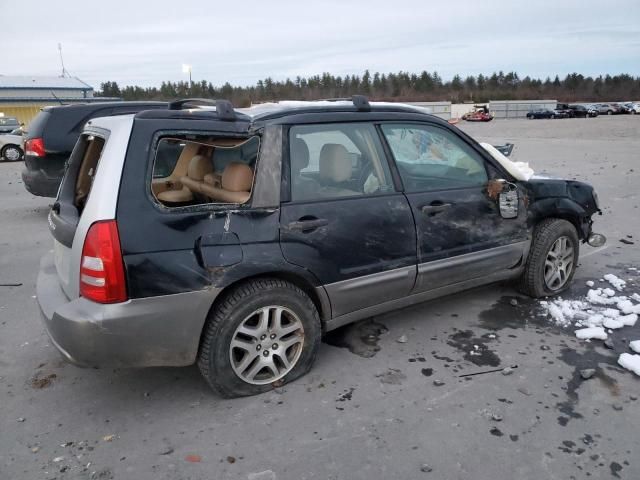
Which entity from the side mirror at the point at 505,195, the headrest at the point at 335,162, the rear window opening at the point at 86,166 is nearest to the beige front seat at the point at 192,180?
the rear window opening at the point at 86,166

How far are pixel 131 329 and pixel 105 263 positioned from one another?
371 mm

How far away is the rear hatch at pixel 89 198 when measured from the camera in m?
2.77

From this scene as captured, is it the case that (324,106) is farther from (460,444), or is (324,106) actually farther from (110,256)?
(460,444)

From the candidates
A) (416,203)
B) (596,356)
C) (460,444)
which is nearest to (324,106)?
(416,203)

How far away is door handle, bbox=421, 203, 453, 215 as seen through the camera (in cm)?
372

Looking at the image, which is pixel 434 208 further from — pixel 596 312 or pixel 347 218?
pixel 596 312

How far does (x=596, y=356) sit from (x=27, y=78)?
57206mm

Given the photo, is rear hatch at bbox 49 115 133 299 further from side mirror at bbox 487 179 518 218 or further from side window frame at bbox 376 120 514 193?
side mirror at bbox 487 179 518 218

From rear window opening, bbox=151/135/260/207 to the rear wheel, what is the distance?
18808 millimetres

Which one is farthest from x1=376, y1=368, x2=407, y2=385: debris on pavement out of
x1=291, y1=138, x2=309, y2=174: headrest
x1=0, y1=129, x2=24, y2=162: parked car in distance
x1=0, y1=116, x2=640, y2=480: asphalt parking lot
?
x1=0, y1=129, x2=24, y2=162: parked car in distance

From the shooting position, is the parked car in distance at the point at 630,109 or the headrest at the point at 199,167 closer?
the headrest at the point at 199,167

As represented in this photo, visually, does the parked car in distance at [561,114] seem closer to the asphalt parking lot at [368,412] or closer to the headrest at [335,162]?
the asphalt parking lot at [368,412]

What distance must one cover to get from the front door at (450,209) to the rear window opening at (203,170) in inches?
40.4

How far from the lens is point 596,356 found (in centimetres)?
359
